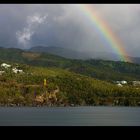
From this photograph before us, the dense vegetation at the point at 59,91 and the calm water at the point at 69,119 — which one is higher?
the dense vegetation at the point at 59,91

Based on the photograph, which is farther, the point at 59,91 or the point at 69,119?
the point at 59,91

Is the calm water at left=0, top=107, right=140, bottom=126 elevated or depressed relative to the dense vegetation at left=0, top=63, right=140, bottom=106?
depressed

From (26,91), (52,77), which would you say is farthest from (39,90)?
(52,77)

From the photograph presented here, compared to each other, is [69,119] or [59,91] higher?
[59,91]

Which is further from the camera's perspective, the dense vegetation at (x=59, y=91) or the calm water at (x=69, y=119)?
the dense vegetation at (x=59, y=91)

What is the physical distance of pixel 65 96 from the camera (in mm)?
115812

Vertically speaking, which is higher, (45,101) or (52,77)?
(52,77)

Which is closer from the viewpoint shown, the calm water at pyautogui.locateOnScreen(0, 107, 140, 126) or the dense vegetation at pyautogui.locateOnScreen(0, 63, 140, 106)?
the calm water at pyautogui.locateOnScreen(0, 107, 140, 126)
